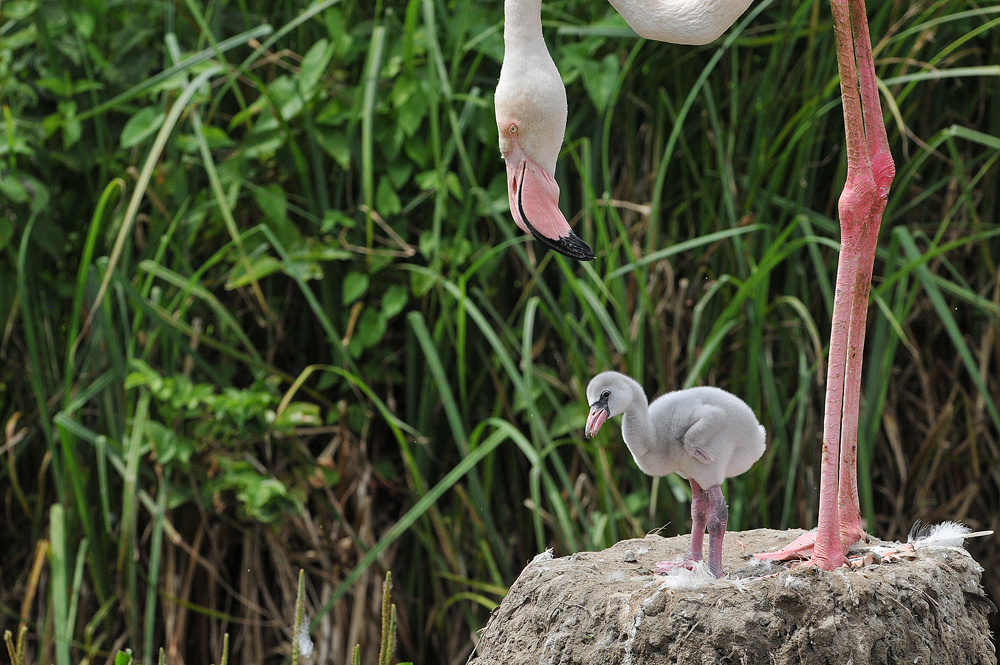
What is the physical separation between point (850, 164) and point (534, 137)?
2.09 feet

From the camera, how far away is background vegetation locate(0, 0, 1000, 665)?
2859 mm

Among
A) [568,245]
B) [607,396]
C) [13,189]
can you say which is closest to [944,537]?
[607,396]

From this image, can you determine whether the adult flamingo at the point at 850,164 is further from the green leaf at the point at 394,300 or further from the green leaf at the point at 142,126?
the green leaf at the point at 142,126

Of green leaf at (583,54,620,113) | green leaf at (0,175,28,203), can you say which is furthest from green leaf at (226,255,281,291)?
green leaf at (583,54,620,113)

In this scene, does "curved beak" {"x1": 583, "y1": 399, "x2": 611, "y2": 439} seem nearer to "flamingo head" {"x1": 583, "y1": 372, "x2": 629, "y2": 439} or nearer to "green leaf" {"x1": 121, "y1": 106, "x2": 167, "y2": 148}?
"flamingo head" {"x1": 583, "y1": 372, "x2": 629, "y2": 439}

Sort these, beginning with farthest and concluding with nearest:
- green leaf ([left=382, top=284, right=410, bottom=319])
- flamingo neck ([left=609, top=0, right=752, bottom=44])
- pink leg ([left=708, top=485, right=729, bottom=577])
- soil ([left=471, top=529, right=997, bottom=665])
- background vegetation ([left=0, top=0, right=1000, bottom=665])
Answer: green leaf ([left=382, top=284, right=410, bottom=319])
background vegetation ([left=0, top=0, right=1000, bottom=665])
pink leg ([left=708, top=485, right=729, bottom=577])
flamingo neck ([left=609, top=0, right=752, bottom=44])
soil ([left=471, top=529, right=997, bottom=665])

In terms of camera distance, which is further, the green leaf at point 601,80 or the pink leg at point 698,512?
the green leaf at point 601,80

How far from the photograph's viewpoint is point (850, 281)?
183cm

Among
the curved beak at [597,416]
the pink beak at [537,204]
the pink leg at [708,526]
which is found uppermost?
the pink beak at [537,204]

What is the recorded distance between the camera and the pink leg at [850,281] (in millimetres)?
1815

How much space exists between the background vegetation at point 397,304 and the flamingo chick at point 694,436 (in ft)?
2.80

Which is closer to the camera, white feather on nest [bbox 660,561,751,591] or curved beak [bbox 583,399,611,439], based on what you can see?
white feather on nest [bbox 660,561,751,591]

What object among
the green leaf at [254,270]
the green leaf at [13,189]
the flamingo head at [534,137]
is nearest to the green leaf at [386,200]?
Answer: the green leaf at [254,270]

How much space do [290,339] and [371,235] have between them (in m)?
0.51
